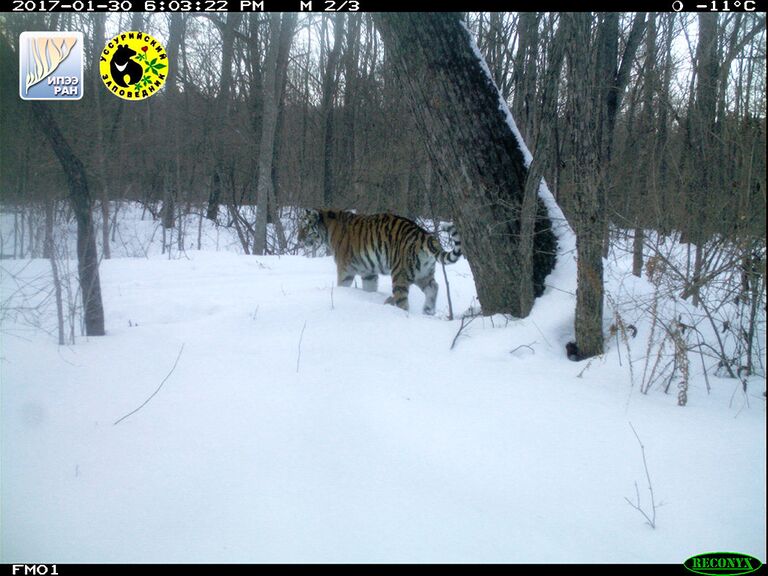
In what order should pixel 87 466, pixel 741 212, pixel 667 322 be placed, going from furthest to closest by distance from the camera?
pixel 667 322 < pixel 741 212 < pixel 87 466

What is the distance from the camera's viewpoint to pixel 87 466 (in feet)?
9.14

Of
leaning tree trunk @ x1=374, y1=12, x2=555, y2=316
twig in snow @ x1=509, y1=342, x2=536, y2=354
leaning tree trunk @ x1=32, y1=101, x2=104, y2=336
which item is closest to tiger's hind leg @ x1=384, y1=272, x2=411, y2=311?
leaning tree trunk @ x1=374, y1=12, x2=555, y2=316

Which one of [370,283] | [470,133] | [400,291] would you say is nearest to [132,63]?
[470,133]

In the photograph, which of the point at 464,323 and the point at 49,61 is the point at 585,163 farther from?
the point at 49,61

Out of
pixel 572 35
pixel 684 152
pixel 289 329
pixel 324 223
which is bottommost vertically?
pixel 289 329

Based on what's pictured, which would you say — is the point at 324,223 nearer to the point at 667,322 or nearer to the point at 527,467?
the point at 667,322

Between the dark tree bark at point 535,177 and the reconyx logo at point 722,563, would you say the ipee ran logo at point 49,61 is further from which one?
the reconyx logo at point 722,563

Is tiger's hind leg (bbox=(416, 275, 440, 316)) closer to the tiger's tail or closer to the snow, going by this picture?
the tiger's tail

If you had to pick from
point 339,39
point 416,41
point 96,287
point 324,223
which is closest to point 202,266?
point 324,223

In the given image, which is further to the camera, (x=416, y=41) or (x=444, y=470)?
(x=416, y=41)

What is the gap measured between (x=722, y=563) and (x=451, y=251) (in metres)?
4.73

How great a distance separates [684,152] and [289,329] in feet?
14.3

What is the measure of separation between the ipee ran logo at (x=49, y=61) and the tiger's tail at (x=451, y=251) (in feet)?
11.5

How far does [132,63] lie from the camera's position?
12.8 ft
